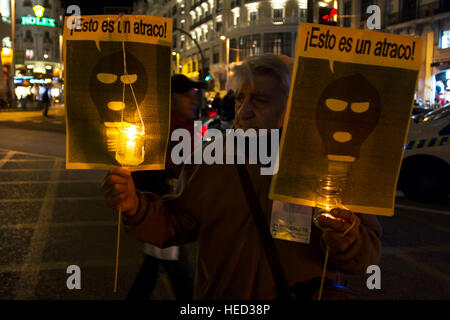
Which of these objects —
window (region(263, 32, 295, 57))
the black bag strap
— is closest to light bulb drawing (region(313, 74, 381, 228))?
the black bag strap

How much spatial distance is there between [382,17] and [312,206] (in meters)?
37.9

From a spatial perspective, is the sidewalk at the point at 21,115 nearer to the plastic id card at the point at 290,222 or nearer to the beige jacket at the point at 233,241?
the beige jacket at the point at 233,241

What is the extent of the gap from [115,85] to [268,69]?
0.62m

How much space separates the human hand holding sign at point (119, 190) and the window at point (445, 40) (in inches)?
1353

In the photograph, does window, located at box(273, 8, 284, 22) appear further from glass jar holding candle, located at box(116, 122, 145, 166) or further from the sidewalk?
glass jar holding candle, located at box(116, 122, 145, 166)

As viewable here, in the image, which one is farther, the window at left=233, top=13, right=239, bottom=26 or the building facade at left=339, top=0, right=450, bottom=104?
the window at left=233, top=13, right=239, bottom=26

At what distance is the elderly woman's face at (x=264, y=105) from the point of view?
69.0 inches

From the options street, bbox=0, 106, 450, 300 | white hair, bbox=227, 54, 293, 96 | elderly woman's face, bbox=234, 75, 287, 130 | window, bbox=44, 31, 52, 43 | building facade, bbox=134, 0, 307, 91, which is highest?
window, bbox=44, 31, 52, 43

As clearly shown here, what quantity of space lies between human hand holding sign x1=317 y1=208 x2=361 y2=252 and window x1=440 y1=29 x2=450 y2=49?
34.2m

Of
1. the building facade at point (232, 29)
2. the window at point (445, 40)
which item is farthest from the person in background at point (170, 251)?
the building facade at point (232, 29)

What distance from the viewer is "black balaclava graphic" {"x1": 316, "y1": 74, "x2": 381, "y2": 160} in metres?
1.50

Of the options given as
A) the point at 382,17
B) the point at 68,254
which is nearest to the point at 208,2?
the point at 382,17

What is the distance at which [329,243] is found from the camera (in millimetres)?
1511
